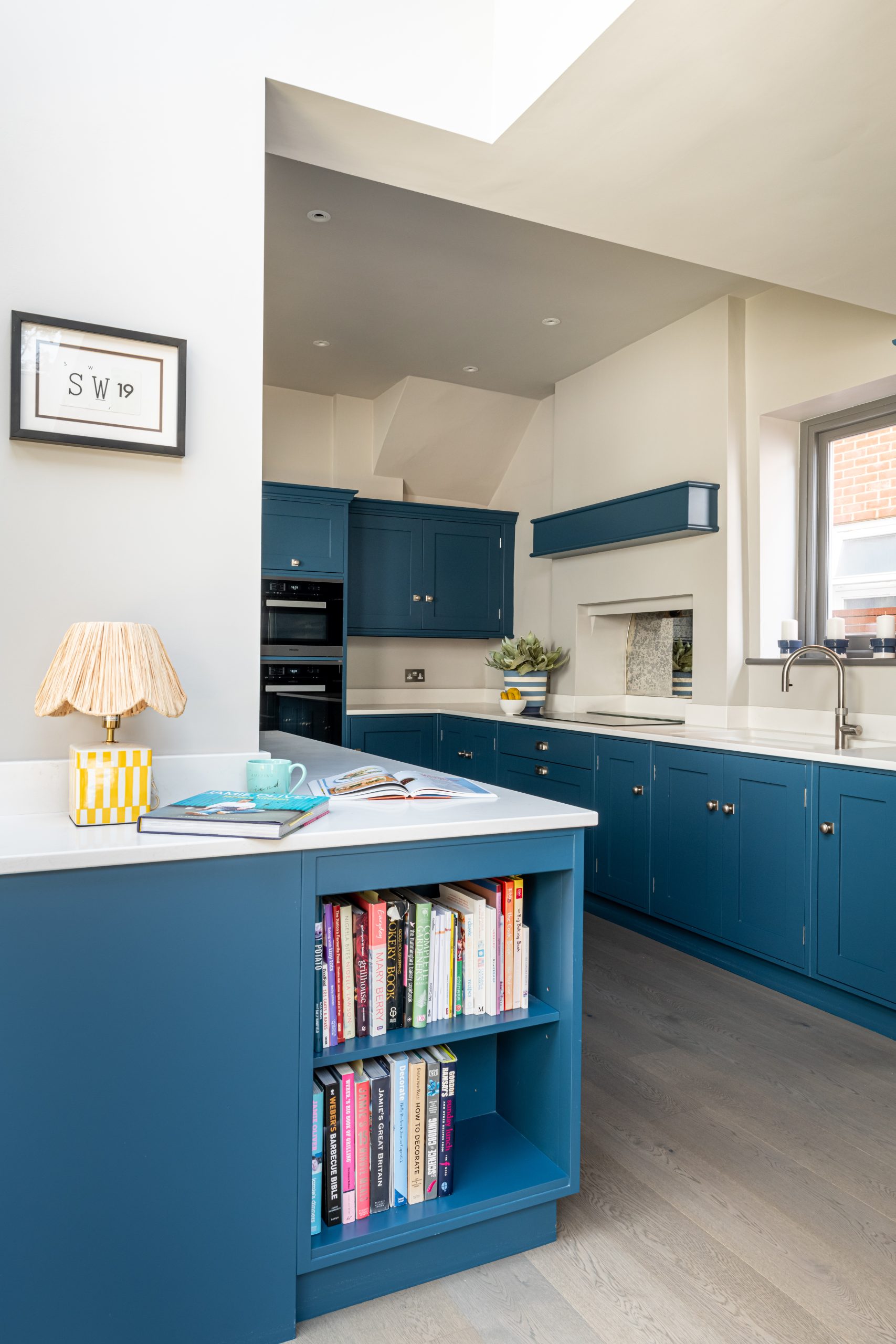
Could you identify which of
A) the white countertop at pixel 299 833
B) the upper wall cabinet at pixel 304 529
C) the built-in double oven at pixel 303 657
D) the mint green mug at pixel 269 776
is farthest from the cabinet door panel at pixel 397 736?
the mint green mug at pixel 269 776

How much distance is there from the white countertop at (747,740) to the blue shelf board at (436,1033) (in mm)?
1603

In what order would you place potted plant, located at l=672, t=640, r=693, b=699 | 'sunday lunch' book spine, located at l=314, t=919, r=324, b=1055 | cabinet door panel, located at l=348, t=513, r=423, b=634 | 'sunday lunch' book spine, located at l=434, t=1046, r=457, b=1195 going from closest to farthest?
'sunday lunch' book spine, located at l=314, t=919, r=324, b=1055 → 'sunday lunch' book spine, located at l=434, t=1046, r=457, b=1195 → potted plant, located at l=672, t=640, r=693, b=699 → cabinet door panel, located at l=348, t=513, r=423, b=634

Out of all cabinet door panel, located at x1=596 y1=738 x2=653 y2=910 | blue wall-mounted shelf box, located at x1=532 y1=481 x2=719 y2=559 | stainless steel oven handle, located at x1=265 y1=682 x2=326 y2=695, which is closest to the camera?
cabinet door panel, located at x1=596 y1=738 x2=653 y2=910

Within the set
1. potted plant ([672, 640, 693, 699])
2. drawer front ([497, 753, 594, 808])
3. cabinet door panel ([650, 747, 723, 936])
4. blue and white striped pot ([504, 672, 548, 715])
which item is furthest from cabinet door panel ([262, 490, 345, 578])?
cabinet door panel ([650, 747, 723, 936])

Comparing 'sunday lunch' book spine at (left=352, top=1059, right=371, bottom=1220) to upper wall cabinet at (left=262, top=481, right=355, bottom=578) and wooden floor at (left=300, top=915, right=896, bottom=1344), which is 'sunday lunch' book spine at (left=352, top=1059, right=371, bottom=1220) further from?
upper wall cabinet at (left=262, top=481, right=355, bottom=578)

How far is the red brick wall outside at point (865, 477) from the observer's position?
3.56m

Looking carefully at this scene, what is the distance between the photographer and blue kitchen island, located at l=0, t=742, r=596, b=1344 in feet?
4.26

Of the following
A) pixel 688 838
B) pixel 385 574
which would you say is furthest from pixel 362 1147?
pixel 385 574

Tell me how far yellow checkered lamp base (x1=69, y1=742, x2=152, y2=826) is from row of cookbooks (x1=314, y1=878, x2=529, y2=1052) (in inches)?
15.7

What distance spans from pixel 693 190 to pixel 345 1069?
7.23 ft

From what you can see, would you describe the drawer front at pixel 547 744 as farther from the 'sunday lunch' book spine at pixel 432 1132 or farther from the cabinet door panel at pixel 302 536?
the 'sunday lunch' book spine at pixel 432 1132

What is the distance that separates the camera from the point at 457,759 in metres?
5.28

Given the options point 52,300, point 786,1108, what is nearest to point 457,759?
point 786,1108

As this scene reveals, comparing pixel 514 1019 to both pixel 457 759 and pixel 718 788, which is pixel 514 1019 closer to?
pixel 718 788
